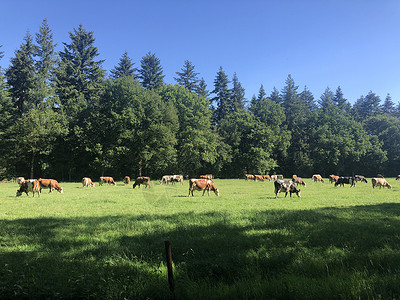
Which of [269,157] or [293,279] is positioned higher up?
[269,157]

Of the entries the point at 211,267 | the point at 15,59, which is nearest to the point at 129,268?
the point at 211,267

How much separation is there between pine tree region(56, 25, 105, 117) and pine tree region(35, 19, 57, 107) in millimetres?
1701

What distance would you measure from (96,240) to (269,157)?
5858cm

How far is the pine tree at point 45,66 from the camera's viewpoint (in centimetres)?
4503

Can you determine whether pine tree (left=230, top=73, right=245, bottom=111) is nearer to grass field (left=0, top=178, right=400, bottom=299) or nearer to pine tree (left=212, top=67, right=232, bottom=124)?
pine tree (left=212, top=67, right=232, bottom=124)

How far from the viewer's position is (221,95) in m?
67.8

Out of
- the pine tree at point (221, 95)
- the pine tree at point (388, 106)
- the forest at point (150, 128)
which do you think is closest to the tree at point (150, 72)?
the forest at point (150, 128)

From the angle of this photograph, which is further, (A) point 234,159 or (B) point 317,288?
(A) point 234,159

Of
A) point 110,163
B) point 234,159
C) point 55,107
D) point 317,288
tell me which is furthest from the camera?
point 234,159

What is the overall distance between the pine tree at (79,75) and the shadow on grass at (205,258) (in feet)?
153

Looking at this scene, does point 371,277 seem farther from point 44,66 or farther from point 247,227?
point 44,66

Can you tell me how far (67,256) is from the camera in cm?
524

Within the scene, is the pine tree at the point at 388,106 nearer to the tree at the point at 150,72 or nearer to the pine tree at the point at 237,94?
the pine tree at the point at 237,94

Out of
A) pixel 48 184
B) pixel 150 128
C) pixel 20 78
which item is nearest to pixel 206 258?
pixel 48 184
